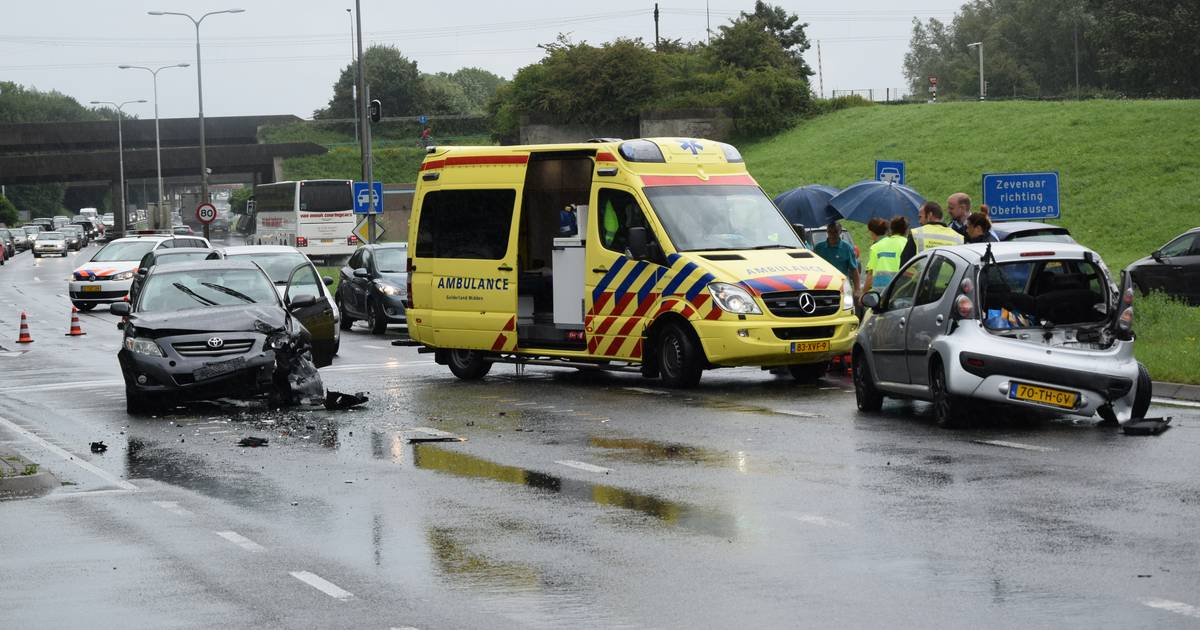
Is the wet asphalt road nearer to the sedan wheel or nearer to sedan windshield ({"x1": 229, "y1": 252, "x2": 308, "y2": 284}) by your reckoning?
the sedan wheel

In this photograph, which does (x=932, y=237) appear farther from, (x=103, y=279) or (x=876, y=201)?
(x=103, y=279)

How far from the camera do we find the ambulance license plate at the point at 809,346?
17078mm

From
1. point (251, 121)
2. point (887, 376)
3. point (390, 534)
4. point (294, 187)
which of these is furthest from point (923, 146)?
point (251, 121)

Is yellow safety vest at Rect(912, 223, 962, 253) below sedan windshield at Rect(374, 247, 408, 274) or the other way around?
the other way around

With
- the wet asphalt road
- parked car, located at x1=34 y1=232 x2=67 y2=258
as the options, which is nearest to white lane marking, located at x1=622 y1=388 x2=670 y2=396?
the wet asphalt road

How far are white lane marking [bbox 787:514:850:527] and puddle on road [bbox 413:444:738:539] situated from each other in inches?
15.7

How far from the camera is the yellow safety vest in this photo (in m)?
17.5

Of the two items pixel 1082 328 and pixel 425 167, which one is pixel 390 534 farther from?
pixel 425 167

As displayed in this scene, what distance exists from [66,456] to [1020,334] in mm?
8232

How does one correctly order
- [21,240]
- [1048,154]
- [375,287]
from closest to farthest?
[375,287] < [1048,154] < [21,240]

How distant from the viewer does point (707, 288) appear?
1708cm

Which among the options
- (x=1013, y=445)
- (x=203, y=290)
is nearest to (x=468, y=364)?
(x=203, y=290)

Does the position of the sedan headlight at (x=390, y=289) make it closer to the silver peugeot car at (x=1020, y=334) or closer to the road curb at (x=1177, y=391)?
the silver peugeot car at (x=1020, y=334)

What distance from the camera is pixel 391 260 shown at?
101 ft
